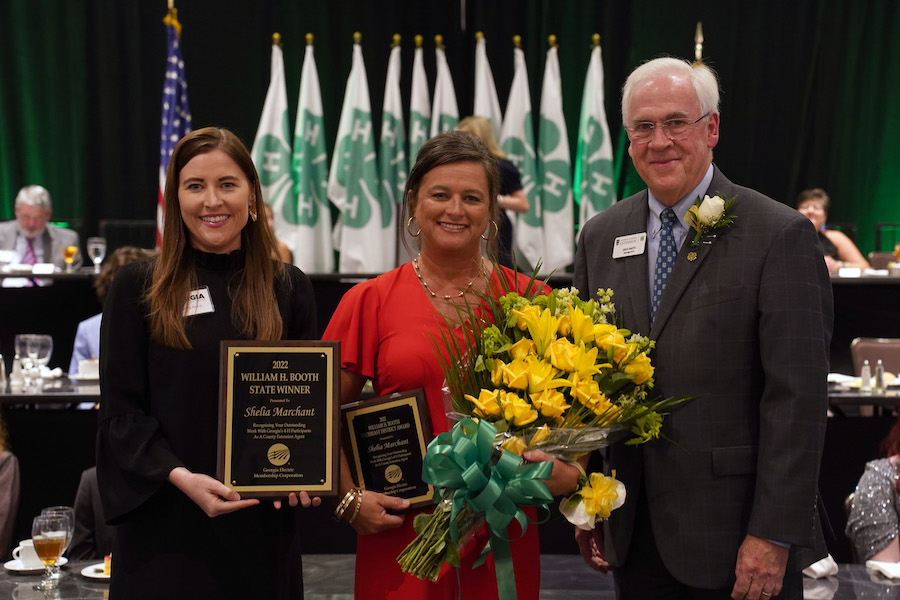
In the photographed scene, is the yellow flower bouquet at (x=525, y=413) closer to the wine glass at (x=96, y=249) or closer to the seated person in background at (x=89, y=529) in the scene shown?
the seated person in background at (x=89, y=529)

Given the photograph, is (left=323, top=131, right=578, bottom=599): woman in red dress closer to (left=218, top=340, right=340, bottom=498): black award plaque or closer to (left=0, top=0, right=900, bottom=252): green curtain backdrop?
(left=218, top=340, right=340, bottom=498): black award plaque

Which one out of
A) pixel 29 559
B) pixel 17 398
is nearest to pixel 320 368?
pixel 29 559

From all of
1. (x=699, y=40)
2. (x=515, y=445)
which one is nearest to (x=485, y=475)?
(x=515, y=445)

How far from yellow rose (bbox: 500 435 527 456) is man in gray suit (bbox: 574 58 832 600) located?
13.8 inches

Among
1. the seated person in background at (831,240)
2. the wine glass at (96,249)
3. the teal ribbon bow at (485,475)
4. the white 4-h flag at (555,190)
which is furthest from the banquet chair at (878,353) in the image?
the wine glass at (96,249)

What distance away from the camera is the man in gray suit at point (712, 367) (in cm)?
190

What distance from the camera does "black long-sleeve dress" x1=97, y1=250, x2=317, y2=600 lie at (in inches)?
79.8

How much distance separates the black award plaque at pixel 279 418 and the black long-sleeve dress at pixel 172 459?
129 millimetres

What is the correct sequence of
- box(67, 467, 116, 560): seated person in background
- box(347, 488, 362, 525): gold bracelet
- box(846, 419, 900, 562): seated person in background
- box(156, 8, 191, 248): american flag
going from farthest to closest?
1. box(156, 8, 191, 248): american flag
2. box(67, 467, 116, 560): seated person in background
3. box(846, 419, 900, 562): seated person in background
4. box(347, 488, 362, 525): gold bracelet

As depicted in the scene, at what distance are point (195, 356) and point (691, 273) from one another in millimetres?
1062

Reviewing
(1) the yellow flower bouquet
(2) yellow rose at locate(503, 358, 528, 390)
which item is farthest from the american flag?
(2) yellow rose at locate(503, 358, 528, 390)

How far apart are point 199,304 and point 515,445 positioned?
0.78 meters

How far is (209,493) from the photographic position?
1926 millimetres

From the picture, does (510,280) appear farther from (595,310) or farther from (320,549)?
(320,549)
